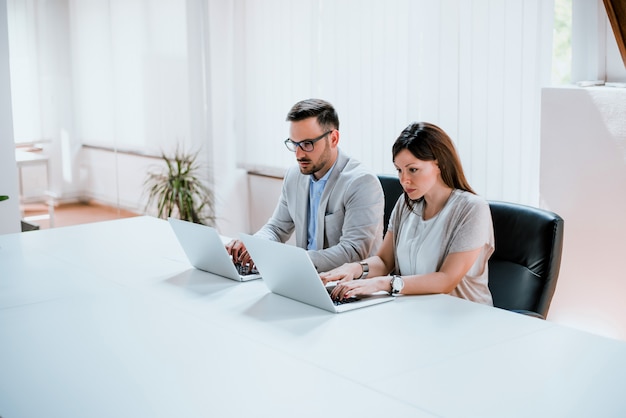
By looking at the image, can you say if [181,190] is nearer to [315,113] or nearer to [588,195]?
[315,113]

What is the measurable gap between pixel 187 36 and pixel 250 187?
1196mm

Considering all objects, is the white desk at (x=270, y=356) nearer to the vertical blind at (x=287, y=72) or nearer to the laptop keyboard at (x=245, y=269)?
the laptop keyboard at (x=245, y=269)

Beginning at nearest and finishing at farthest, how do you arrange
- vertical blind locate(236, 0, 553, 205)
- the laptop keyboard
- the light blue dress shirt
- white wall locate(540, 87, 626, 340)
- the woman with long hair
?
the woman with long hair → the laptop keyboard → the light blue dress shirt → white wall locate(540, 87, 626, 340) → vertical blind locate(236, 0, 553, 205)

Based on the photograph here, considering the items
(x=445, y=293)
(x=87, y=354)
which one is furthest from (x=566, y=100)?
(x=87, y=354)

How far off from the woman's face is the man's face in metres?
0.57

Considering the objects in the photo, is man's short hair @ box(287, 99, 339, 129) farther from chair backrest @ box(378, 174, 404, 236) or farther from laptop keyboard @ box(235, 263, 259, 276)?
laptop keyboard @ box(235, 263, 259, 276)

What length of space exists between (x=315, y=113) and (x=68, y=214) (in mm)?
2997

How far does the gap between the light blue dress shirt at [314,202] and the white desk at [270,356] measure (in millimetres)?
656

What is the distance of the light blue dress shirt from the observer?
342cm

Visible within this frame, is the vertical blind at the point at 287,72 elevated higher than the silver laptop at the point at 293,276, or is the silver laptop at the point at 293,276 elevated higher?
the vertical blind at the point at 287,72

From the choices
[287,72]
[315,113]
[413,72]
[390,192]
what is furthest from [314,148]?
[287,72]

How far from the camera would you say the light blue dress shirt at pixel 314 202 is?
11.2ft

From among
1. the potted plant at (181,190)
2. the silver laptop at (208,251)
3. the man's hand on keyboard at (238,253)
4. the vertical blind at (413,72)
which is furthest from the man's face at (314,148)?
the potted plant at (181,190)

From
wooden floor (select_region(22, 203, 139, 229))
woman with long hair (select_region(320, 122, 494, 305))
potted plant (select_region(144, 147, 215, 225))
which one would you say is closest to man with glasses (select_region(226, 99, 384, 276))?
woman with long hair (select_region(320, 122, 494, 305))
